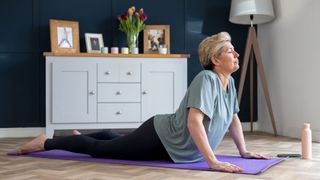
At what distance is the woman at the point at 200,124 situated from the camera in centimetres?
241

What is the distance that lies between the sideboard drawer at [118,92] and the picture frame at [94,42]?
0.53 meters

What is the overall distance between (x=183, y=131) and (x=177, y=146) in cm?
11

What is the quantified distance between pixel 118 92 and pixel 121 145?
1849 mm

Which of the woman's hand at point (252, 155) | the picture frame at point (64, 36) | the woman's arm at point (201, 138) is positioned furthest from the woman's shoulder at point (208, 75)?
the picture frame at point (64, 36)

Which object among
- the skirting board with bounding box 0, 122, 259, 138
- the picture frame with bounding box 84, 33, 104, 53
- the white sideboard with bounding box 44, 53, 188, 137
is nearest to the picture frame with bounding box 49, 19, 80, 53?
the picture frame with bounding box 84, 33, 104, 53

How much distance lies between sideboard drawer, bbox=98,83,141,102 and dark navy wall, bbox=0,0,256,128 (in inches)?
26.7

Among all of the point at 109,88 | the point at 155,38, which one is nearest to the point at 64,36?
the point at 109,88

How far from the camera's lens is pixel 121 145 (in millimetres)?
2713

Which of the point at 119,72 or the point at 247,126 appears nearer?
the point at 119,72

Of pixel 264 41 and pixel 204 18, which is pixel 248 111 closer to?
pixel 264 41

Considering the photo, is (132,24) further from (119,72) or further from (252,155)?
(252,155)

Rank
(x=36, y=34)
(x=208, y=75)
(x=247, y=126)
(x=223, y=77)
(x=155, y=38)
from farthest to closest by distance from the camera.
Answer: (x=247, y=126) < (x=155, y=38) < (x=36, y=34) < (x=223, y=77) < (x=208, y=75)

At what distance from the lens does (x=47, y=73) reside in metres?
4.41

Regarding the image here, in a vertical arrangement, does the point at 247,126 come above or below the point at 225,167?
below
